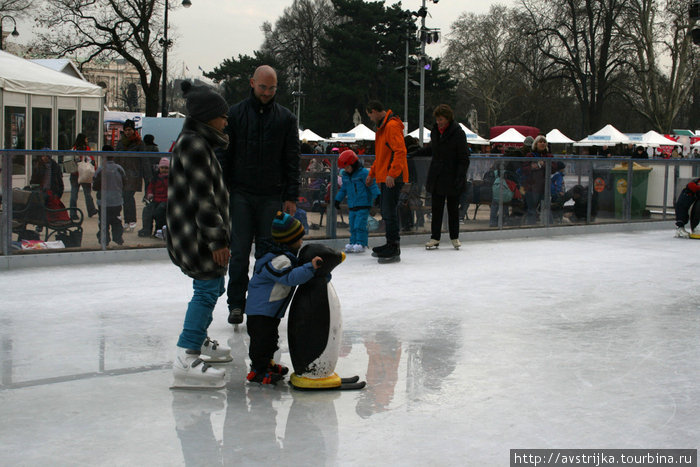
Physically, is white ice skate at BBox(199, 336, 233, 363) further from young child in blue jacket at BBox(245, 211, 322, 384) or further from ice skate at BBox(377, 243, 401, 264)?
ice skate at BBox(377, 243, 401, 264)

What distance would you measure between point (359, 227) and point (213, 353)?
209 inches

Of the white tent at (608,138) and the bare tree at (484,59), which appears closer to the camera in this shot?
the white tent at (608,138)

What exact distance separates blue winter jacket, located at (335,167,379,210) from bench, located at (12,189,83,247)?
307 cm

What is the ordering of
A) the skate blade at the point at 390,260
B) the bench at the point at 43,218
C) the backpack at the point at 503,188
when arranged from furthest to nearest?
1. the backpack at the point at 503,188
2. the skate blade at the point at 390,260
3. the bench at the point at 43,218

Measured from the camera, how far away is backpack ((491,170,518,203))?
38.7 feet

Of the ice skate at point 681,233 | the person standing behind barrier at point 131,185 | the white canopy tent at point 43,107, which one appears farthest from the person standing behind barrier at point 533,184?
the white canopy tent at point 43,107

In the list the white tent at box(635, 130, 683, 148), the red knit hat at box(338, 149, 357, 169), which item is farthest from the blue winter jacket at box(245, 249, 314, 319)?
the white tent at box(635, 130, 683, 148)

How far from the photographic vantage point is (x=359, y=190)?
31.8ft

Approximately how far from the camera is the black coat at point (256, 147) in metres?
5.40

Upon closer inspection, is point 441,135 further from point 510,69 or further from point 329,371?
point 510,69

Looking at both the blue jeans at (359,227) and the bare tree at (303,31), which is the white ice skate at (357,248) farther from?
the bare tree at (303,31)

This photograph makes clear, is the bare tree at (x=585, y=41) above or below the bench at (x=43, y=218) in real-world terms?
above

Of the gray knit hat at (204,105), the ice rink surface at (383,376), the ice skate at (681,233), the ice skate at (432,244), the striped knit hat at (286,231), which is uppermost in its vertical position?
the gray knit hat at (204,105)

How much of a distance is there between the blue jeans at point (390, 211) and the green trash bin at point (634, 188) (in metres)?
5.67
